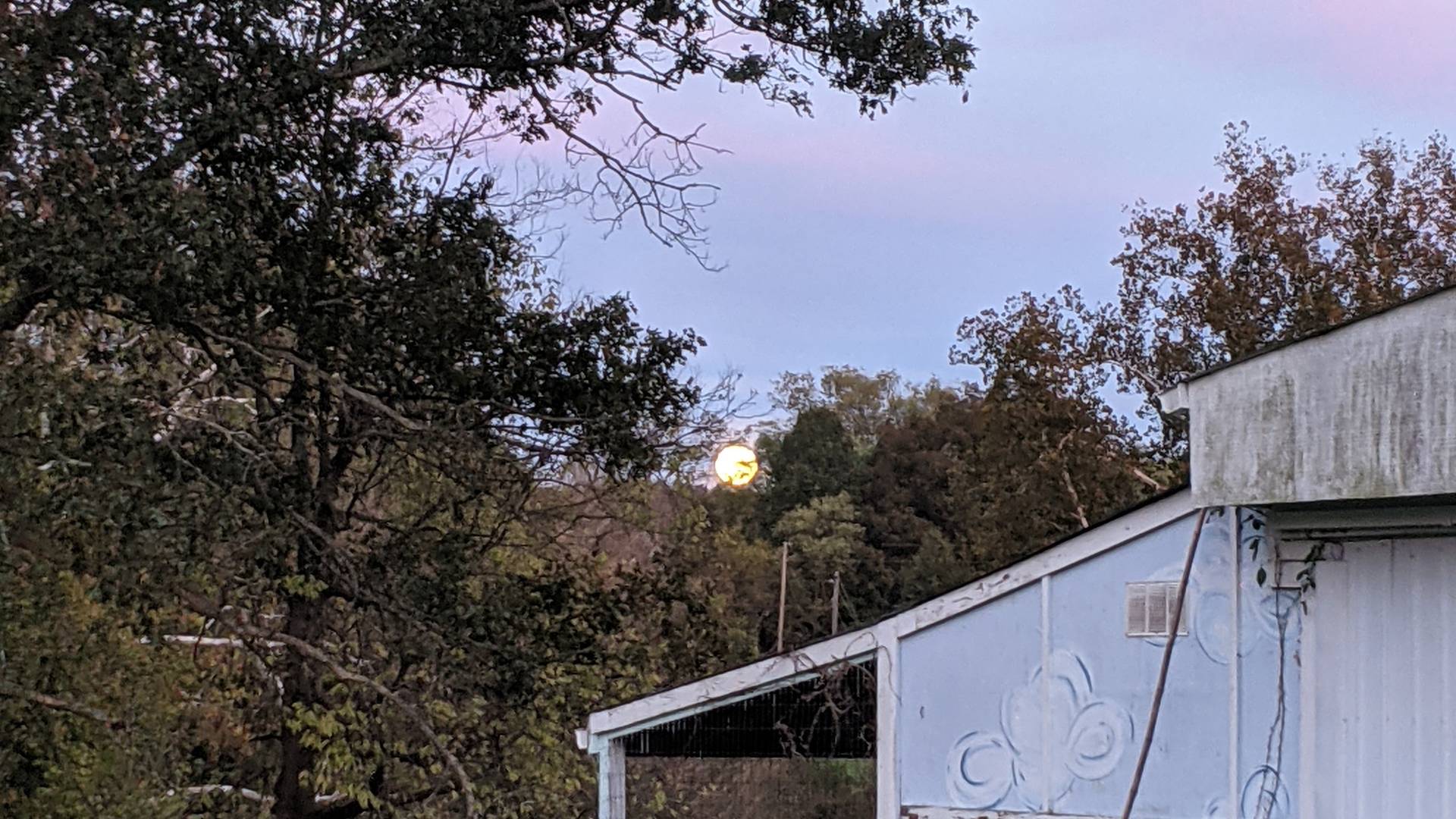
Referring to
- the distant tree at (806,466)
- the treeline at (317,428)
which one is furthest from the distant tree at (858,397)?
the treeline at (317,428)

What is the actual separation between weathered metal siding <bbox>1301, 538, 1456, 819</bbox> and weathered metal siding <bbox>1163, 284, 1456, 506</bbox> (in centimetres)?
62

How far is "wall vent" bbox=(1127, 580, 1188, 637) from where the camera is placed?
679cm

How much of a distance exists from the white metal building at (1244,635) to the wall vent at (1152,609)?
1 centimetres

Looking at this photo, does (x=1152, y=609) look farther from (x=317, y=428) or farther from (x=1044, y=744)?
(x=317, y=428)

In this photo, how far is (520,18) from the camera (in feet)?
29.2

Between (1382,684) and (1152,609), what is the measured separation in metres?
1.05

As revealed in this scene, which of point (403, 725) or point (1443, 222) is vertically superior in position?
point (1443, 222)

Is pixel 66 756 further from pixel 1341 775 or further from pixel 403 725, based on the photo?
pixel 1341 775

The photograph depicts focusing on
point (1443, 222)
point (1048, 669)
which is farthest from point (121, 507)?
point (1443, 222)

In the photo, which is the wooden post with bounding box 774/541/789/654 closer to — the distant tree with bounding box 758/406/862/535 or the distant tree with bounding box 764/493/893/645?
the distant tree with bounding box 764/493/893/645

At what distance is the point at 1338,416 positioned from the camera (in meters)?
5.94

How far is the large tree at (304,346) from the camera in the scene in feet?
25.6

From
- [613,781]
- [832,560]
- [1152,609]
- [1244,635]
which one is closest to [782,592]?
[613,781]

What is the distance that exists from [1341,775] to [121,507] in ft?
20.4
